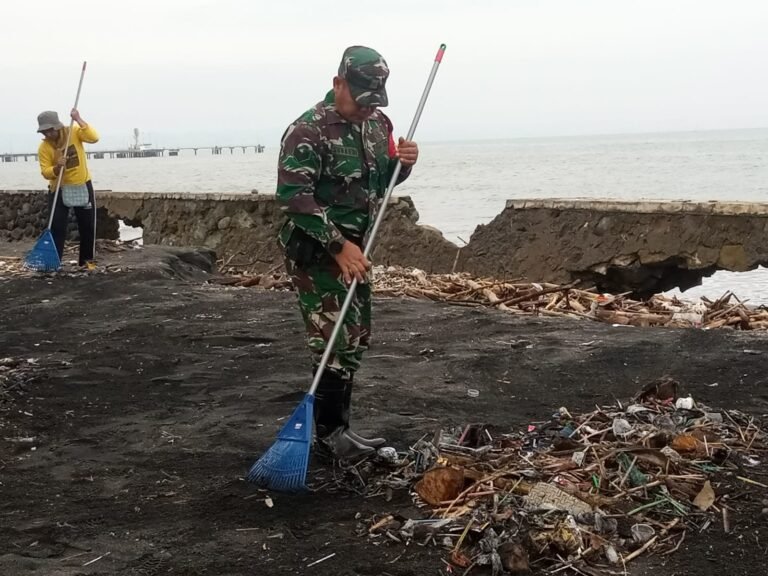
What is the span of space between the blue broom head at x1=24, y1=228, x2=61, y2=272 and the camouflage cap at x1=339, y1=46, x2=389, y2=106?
8.19 metres

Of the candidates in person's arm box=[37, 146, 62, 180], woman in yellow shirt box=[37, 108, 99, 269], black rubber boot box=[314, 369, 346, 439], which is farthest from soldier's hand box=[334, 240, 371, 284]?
person's arm box=[37, 146, 62, 180]

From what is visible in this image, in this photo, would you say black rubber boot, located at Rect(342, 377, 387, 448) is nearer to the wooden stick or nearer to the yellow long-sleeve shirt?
the wooden stick

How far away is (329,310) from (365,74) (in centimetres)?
114

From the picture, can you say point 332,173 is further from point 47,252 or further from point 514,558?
point 47,252

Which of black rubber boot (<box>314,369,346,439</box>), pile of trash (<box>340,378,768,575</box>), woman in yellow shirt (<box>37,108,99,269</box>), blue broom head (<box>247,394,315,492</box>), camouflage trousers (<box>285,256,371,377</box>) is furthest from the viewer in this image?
woman in yellow shirt (<box>37,108,99,269</box>)

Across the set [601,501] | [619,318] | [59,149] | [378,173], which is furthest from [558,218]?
[601,501]

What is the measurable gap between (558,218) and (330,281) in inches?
300

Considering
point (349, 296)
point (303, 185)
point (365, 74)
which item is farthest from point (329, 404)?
point (365, 74)

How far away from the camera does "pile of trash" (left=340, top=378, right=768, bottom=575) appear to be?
3.46 metres

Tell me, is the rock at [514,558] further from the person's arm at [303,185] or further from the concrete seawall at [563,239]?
the concrete seawall at [563,239]

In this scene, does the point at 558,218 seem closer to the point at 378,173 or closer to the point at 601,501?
the point at 378,173

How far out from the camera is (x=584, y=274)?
37.0 feet

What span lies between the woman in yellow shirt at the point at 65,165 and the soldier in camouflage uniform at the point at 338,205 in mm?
7765

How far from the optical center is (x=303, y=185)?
13.8 feet
